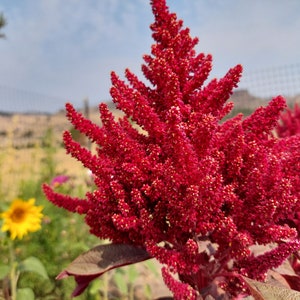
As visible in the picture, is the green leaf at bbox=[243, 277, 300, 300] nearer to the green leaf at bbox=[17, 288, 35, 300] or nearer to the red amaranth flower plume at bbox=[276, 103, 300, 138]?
the red amaranth flower plume at bbox=[276, 103, 300, 138]

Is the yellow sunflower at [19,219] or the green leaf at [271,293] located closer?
the green leaf at [271,293]

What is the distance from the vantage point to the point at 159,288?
3.20 metres

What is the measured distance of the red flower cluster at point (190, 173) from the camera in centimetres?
69

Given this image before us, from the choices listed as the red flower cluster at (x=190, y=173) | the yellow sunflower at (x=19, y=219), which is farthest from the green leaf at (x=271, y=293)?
the yellow sunflower at (x=19, y=219)

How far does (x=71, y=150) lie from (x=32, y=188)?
2766 mm

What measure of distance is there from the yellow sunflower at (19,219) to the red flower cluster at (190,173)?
43.9 inches

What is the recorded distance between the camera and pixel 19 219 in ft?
6.38

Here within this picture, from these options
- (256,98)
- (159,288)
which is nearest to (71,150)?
(159,288)

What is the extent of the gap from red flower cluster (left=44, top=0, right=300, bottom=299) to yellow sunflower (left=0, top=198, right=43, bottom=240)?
1.12 m

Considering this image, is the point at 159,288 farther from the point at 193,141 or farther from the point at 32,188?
the point at 193,141

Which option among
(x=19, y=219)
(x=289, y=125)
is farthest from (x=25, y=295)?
(x=289, y=125)

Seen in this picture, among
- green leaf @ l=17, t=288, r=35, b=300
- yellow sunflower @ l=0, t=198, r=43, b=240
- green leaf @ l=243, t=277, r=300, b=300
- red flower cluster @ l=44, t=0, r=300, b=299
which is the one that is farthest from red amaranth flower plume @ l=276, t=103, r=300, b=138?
yellow sunflower @ l=0, t=198, r=43, b=240

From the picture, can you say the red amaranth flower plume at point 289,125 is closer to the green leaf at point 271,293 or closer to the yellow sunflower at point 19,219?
the green leaf at point 271,293

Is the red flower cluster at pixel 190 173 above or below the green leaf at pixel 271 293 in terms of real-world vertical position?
above
